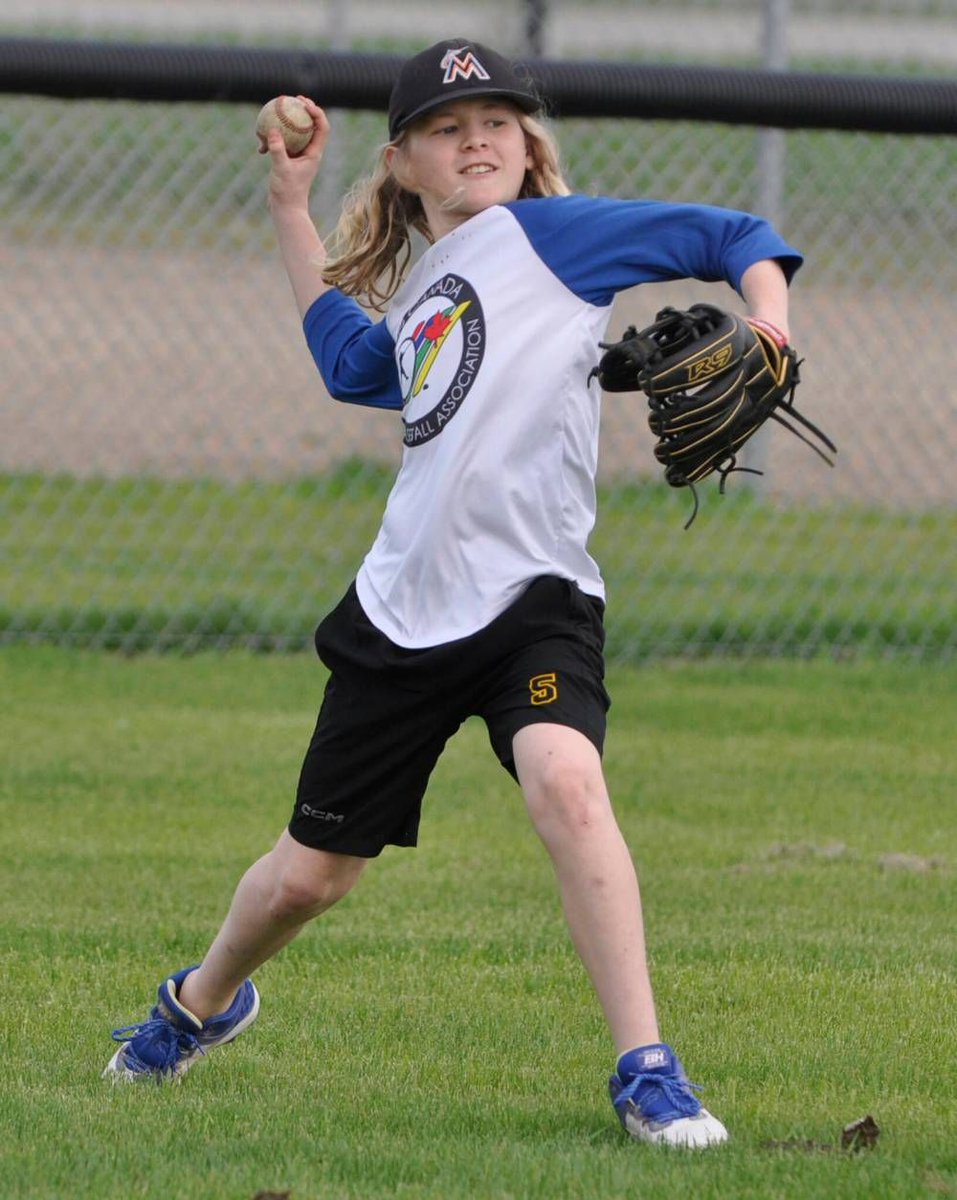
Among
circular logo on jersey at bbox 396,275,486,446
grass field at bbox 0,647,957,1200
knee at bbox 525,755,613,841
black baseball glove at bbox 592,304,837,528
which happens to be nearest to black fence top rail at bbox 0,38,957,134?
grass field at bbox 0,647,957,1200

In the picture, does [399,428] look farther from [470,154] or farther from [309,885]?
[309,885]

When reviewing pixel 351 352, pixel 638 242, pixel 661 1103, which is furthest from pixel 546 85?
pixel 661 1103

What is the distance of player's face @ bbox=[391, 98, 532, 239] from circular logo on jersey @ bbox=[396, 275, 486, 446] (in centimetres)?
17

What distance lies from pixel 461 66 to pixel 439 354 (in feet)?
1.74

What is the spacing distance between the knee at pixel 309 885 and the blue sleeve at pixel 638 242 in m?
1.11

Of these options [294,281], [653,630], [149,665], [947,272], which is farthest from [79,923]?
[947,272]

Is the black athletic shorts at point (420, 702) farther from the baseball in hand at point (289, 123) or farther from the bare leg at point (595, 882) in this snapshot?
the baseball in hand at point (289, 123)

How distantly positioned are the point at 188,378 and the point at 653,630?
2798 millimetres

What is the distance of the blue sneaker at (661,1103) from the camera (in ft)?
11.0

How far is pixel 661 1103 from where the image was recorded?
3.36 m

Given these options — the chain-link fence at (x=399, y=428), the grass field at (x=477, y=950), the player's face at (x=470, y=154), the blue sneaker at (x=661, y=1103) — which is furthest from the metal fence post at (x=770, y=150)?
the blue sneaker at (x=661, y=1103)

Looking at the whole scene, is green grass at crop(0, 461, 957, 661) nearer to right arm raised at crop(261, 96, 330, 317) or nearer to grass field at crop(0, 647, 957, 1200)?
grass field at crop(0, 647, 957, 1200)

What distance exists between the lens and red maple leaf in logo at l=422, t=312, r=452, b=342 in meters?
3.82

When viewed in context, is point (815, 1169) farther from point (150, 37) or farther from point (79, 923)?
point (150, 37)
